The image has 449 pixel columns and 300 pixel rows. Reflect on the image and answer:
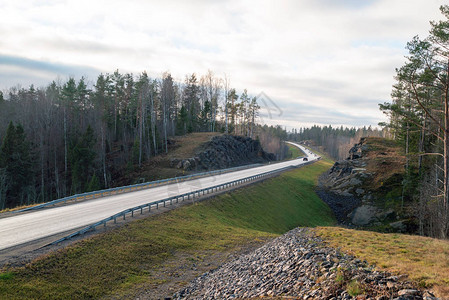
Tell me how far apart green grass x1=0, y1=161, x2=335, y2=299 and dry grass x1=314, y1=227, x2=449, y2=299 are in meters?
8.42

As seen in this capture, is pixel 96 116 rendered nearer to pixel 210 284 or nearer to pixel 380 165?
pixel 380 165

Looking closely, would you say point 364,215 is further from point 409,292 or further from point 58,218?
point 58,218

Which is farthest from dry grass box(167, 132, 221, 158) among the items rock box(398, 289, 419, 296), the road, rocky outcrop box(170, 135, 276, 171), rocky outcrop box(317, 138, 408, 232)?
rock box(398, 289, 419, 296)

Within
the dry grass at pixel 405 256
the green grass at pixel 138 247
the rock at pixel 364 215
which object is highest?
the dry grass at pixel 405 256

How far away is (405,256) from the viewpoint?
11461 mm

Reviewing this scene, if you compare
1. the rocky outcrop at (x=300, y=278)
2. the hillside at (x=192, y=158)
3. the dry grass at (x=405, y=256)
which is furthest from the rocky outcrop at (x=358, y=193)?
the rocky outcrop at (x=300, y=278)

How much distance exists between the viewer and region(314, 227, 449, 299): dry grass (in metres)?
8.20

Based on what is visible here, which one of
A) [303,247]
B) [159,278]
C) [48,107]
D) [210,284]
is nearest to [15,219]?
[159,278]

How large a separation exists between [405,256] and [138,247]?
13434 millimetres

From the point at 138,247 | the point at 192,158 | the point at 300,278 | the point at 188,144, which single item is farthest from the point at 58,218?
the point at 188,144

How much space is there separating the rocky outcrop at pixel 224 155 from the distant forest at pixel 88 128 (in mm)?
8462

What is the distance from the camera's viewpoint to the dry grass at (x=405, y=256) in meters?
8.20

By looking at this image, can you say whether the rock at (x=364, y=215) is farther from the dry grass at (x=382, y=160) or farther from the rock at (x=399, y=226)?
the dry grass at (x=382, y=160)

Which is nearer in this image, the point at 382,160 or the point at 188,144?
the point at 382,160
